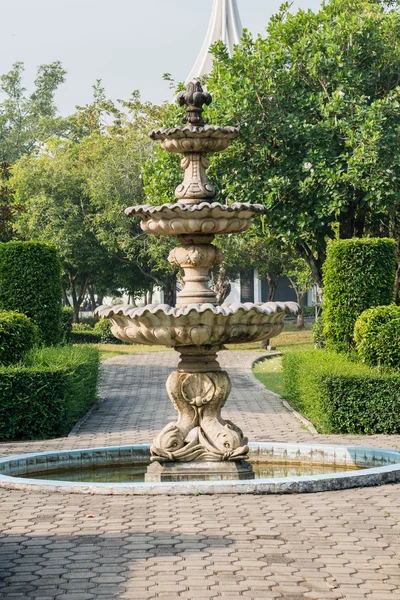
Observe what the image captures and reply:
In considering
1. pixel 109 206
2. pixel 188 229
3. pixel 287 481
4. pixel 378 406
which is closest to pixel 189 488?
pixel 287 481

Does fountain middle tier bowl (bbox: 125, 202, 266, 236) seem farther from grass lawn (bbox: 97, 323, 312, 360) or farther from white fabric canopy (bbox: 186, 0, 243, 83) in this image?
white fabric canopy (bbox: 186, 0, 243, 83)

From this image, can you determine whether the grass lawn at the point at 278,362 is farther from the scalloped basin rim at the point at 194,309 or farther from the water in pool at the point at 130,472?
the scalloped basin rim at the point at 194,309

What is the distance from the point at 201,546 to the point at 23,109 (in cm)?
7639

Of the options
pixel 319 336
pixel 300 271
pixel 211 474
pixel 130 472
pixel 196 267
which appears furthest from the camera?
pixel 300 271

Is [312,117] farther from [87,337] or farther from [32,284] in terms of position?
[87,337]

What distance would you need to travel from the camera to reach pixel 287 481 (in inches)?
352

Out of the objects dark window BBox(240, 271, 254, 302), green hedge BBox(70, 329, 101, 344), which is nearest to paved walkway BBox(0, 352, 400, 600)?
green hedge BBox(70, 329, 101, 344)

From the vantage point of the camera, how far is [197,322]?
9.12m

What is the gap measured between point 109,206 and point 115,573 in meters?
35.5

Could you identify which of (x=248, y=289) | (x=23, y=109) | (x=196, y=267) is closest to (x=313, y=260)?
(x=196, y=267)

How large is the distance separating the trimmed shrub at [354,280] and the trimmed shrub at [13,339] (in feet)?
19.8

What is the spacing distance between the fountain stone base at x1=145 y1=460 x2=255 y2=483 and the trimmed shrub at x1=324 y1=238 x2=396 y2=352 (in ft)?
28.8

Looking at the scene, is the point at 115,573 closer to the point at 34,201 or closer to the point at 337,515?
the point at 337,515

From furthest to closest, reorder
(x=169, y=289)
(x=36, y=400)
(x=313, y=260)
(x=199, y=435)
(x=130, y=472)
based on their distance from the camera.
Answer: (x=169, y=289)
(x=313, y=260)
(x=36, y=400)
(x=130, y=472)
(x=199, y=435)
